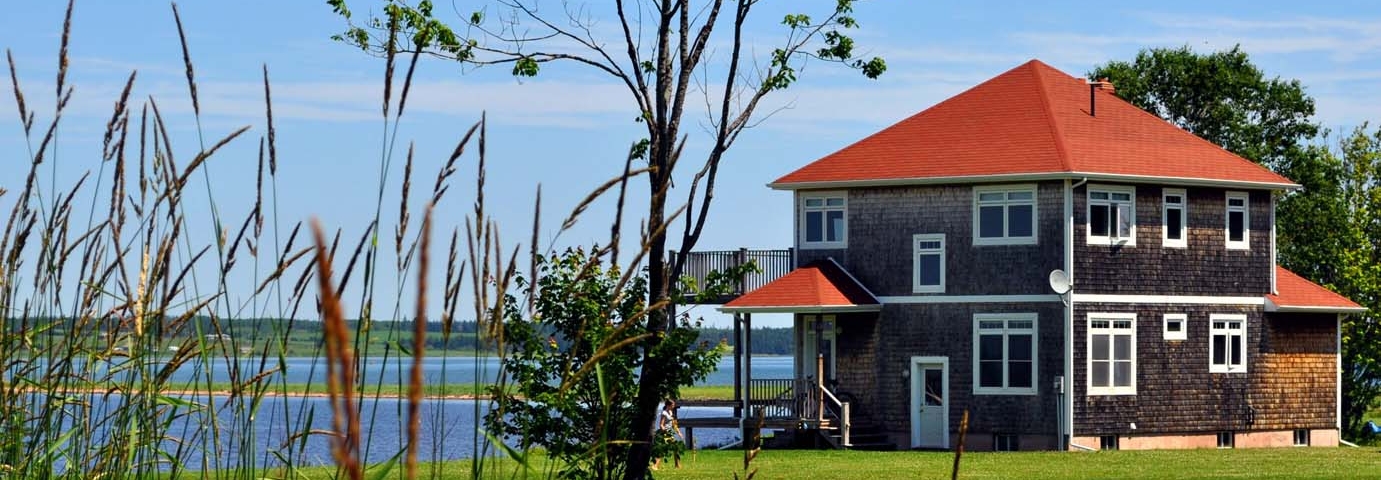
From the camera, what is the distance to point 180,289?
439cm

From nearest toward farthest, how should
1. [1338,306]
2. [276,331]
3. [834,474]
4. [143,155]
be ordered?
[276,331] < [143,155] < [834,474] < [1338,306]

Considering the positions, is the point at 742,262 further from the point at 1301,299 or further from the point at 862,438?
the point at 1301,299

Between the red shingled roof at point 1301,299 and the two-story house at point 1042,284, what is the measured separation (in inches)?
4.0

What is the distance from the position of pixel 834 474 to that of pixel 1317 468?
6453 mm

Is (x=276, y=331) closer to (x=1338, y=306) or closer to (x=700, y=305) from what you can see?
(x=700, y=305)

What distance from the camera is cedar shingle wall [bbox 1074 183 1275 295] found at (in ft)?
97.5

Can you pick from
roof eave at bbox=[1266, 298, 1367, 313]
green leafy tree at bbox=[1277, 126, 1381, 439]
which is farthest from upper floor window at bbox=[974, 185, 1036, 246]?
green leafy tree at bbox=[1277, 126, 1381, 439]

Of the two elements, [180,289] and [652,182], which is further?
[652,182]

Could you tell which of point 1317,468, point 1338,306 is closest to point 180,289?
point 1317,468

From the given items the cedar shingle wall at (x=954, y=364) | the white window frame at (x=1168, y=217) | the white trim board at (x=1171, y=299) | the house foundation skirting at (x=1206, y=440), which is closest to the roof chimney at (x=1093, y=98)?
the white window frame at (x=1168, y=217)

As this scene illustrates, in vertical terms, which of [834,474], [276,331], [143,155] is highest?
[143,155]

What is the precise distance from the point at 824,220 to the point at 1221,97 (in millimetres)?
15832

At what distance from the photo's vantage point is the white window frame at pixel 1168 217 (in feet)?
99.7

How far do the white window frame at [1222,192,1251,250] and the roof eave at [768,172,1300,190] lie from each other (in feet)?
0.84
